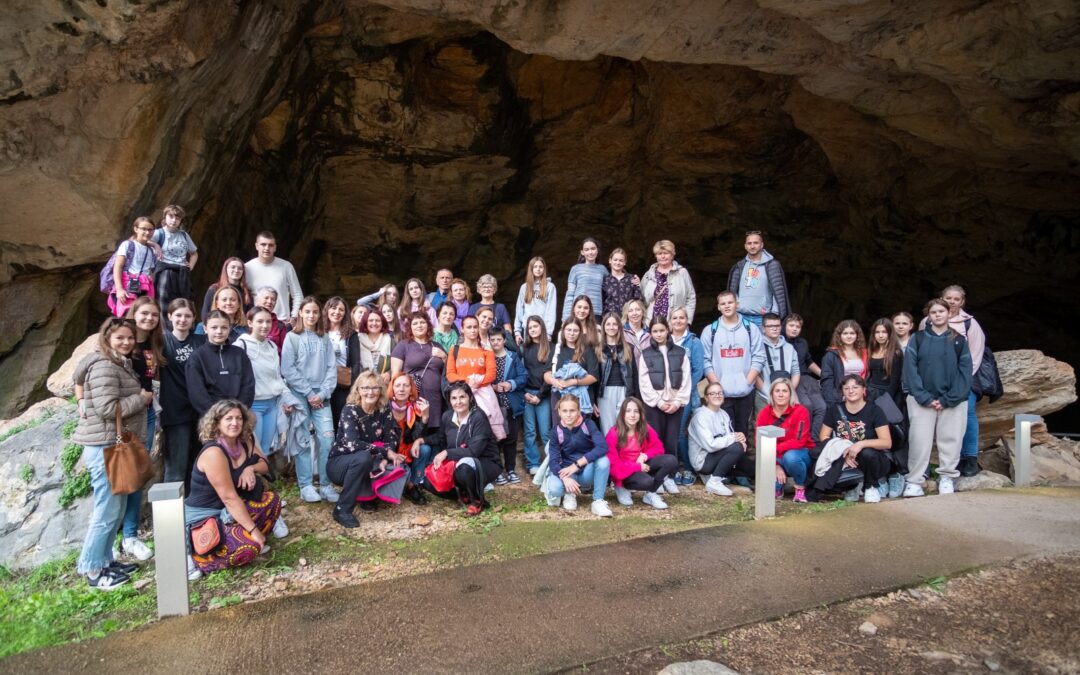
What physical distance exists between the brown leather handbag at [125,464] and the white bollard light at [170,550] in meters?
0.92

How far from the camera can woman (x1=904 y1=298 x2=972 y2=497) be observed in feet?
18.1

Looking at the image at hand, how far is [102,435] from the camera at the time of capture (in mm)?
3854

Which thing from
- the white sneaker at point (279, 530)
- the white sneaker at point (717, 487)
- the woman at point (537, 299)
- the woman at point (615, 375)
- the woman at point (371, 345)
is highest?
the woman at point (537, 299)

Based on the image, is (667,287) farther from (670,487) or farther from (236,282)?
(236,282)

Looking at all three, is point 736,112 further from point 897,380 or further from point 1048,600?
point 1048,600

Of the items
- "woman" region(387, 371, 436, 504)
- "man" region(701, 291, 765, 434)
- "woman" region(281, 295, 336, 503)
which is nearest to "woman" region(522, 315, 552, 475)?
"woman" region(387, 371, 436, 504)

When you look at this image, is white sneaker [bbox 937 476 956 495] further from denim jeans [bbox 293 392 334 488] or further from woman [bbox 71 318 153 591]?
woman [bbox 71 318 153 591]

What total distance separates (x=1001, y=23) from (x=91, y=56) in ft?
29.4

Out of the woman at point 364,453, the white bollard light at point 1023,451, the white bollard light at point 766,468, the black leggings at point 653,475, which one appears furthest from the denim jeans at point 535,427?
the white bollard light at point 1023,451

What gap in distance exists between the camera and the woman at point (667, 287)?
254 inches

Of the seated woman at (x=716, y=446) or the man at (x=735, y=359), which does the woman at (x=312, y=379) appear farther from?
the man at (x=735, y=359)

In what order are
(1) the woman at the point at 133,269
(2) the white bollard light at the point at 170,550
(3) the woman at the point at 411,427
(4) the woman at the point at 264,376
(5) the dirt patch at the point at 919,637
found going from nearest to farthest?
1. (5) the dirt patch at the point at 919,637
2. (2) the white bollard light at the point at 170,550
3. (4) the woman at the point at 264,376
4. (3) the woman at the point at 411,427
5. (1) the woman at the point at 133,269

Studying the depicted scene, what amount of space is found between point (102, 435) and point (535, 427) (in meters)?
3.45

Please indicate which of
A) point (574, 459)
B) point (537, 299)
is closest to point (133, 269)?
point (537, 299)
